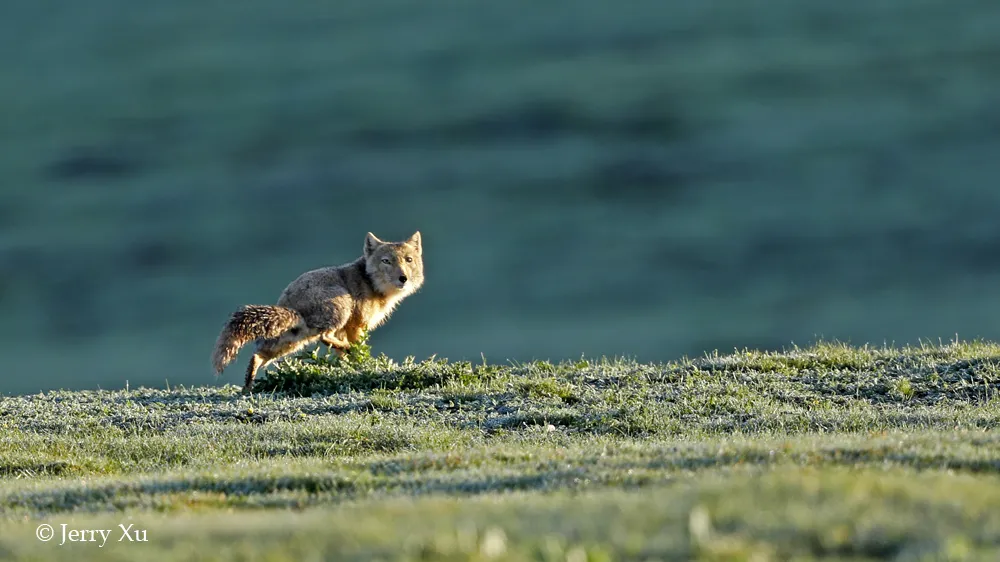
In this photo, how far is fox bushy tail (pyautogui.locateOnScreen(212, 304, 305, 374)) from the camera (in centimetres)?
1739

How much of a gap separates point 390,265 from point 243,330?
9.14ft

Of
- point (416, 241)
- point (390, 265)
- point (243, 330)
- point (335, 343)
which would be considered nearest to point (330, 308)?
point (335, 343)

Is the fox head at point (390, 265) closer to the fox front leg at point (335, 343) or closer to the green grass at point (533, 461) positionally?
the fox front leg at point (335, 343)

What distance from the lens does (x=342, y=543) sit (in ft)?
18.6

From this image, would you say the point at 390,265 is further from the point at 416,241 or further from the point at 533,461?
the point at 533,461

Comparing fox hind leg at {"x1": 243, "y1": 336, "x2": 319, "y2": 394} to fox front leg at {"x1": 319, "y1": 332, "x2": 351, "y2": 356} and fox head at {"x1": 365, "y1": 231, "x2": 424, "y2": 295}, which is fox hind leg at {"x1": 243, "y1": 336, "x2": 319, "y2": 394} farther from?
fox head at {"x1": 365, "y1": 231, "x2": 424, "y2": 295}

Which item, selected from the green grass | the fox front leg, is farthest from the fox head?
the green grass

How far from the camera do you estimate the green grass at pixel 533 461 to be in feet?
18.6

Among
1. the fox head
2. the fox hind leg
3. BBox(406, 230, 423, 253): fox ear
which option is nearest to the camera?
the fox hind leg

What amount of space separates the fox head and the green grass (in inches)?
44.1

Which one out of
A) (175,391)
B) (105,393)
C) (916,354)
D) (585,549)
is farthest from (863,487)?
(105,393)

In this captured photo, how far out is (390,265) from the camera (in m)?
19.1

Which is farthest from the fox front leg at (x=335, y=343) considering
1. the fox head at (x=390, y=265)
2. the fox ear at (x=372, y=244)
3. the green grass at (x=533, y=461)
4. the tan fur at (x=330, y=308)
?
the fox ear at (x=372, y=244)

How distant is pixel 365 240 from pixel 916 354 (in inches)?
342
